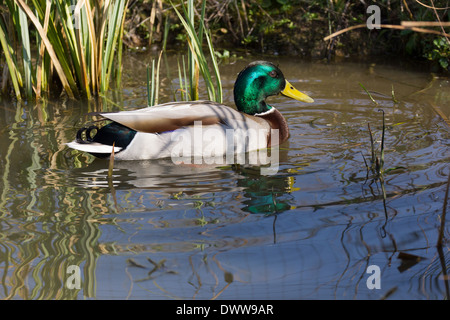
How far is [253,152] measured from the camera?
5.18m

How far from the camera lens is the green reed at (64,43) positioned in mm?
5793

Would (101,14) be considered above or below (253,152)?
above

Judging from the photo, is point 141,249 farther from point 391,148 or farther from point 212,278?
point 391,148

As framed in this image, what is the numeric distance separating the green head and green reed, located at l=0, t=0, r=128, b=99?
1.39 meters

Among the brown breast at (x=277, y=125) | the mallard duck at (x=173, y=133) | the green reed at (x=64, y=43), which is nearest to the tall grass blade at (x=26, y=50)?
the green reed at (x=64, y=43)

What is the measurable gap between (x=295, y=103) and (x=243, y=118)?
4.94ft

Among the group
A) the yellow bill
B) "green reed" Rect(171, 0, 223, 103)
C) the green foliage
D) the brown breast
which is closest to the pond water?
the brown breast

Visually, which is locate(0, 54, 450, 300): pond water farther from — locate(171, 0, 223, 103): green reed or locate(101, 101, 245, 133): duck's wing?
locate(171, 0, 223, 103): green reed

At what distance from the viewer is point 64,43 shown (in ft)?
20.1

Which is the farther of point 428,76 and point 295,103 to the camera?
point 428,76
